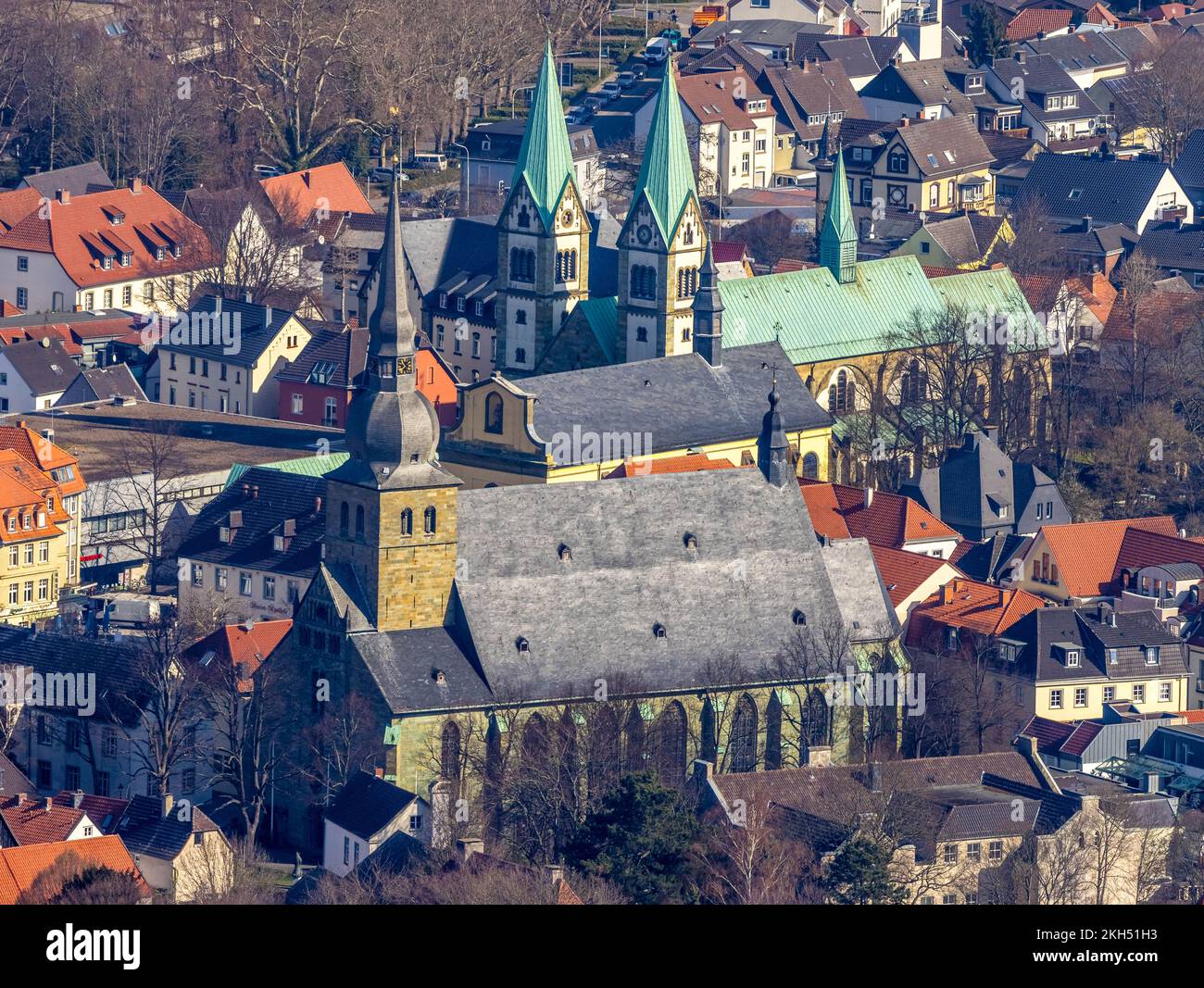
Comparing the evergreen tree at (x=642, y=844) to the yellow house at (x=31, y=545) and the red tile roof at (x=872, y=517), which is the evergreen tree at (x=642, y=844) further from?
the yellow house at (x=31, y=545)

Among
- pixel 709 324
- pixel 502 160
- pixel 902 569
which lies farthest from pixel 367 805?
pixel 502 160

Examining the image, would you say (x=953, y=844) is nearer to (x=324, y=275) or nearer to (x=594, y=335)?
(x=594, y=335)

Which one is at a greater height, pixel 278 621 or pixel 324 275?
pixel 324 275

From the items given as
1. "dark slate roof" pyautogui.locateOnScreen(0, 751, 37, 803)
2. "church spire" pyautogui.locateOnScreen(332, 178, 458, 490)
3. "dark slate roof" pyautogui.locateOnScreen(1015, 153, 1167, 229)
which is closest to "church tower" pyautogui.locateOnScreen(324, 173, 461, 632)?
"church spire" pyautogui.locateOnScreen(332, 178, 458, 490)

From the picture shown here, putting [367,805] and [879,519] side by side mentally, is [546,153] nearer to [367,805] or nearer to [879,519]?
[879,519]

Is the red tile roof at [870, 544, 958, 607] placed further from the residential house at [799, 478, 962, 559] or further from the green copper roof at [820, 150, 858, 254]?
the green copper roof at [820, 150, 858, 254]
